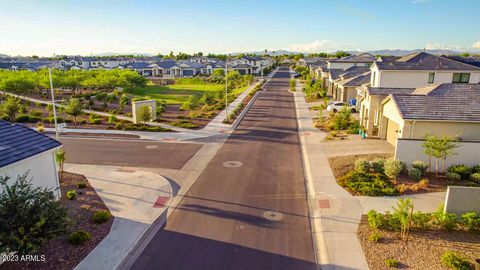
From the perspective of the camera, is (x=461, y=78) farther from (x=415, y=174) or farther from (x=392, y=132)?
(x=415, y=174)

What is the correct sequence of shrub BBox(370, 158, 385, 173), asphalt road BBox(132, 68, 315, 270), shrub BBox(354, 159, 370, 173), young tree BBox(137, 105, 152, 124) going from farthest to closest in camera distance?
young tree BBox(137, 105, 152, 124), shrub BBox(370, 158, 385, 173), shrub BBox(354, 159, 370, 173), asphalt road BBox(132, 68, 315, 270)

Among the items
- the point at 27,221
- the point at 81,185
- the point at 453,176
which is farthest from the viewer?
the point at 453,176

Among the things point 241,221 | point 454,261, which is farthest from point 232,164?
point 454,261

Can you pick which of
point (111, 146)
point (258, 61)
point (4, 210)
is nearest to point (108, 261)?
point (4, 210)

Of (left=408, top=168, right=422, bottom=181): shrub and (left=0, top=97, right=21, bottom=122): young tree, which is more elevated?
(left=0, top=97, right=21, bottom=122): young tree

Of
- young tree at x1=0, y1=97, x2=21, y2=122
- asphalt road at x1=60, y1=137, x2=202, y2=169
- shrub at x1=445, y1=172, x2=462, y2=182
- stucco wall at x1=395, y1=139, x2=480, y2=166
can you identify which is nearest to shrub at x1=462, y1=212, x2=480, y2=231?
shrub at x1=445, y1=172, x2=462, y2=182

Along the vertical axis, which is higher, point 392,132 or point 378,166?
point 392,132

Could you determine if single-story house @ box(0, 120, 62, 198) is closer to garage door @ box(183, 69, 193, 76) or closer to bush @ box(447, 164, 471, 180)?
bush @ box(447, 164, 471, 180)
